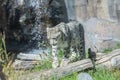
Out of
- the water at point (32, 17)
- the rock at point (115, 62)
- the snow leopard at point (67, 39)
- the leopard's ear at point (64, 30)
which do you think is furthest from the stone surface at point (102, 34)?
the rock at point (115, 62)

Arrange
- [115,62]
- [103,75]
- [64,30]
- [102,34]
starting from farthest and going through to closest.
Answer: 1. [102,34]
2. [64,30]
3. [115,62]
4. [103,75]

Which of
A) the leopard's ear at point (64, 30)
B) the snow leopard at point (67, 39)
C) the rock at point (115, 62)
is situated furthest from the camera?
the leopard's ear at point (64, 30)

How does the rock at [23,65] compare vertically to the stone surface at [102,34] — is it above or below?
above

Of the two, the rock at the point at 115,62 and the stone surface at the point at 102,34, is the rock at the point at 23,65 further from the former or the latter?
the stone surface at the point at 102,34

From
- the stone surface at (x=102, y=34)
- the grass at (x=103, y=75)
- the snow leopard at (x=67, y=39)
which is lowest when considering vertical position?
the stone surface at (x=102, y=34)

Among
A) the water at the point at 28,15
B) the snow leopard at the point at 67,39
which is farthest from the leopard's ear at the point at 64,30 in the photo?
the water at the point at 28,15

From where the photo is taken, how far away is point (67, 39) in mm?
7641

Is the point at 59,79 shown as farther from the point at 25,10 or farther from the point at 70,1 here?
the point at 25,10

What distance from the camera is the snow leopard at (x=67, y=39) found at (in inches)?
289

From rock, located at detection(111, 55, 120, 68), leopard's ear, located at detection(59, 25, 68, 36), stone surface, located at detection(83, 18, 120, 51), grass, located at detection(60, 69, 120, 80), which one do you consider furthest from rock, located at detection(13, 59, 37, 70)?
stone surface, located at detection(83, 18, 120, 51)

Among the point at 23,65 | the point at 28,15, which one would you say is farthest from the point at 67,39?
the point at 28,15

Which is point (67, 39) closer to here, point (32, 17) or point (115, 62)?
point (115, 62)

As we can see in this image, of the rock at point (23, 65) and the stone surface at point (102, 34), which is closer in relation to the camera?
the rock at point (23, 65)

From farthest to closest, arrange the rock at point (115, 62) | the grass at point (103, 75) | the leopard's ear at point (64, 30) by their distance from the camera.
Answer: the leopard's ear at point (64, 30)
the rock at point (115, 62)
the grass at point (103, 75)
